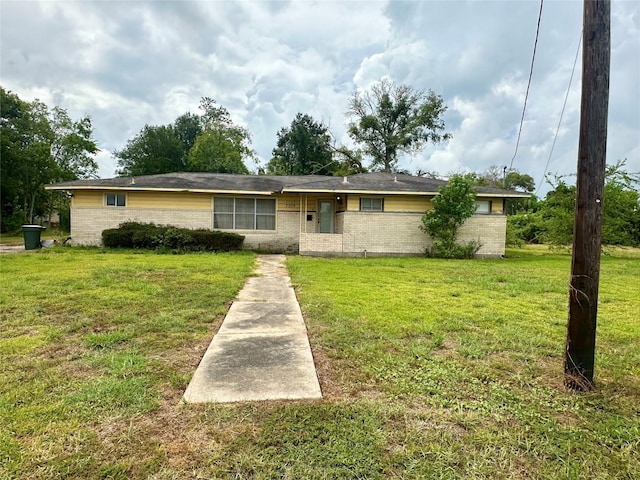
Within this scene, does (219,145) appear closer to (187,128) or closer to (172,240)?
(187,128)

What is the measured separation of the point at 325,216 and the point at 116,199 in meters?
8.75

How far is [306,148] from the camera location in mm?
35875

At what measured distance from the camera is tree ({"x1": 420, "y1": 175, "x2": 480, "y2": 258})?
13719 millimetres

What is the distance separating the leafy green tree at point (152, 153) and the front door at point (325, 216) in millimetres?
30049

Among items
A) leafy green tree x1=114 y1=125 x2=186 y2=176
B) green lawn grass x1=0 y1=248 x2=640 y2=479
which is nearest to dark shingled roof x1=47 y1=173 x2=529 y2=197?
green lawn grass x1=0 y1=248 x2=640 y2=479

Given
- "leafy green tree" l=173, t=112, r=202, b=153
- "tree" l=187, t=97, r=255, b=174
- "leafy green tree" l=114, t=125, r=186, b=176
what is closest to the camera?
"tree" l=187, t=97, r=255, b=174

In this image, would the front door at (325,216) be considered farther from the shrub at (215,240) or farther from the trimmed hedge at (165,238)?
the trimmed hedge at (165,238)

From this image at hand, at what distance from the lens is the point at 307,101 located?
103ft

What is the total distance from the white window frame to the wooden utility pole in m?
15.9

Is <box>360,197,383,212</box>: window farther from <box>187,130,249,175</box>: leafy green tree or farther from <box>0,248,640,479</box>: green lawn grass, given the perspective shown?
<box>187,130,249,175</box>: leafy green tree

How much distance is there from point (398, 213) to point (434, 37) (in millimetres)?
6434

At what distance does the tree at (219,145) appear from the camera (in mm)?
36219

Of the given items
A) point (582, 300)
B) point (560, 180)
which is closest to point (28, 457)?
point (582, 300)

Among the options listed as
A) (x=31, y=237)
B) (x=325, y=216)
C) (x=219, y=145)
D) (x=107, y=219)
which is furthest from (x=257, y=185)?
(x=219, y=145)
